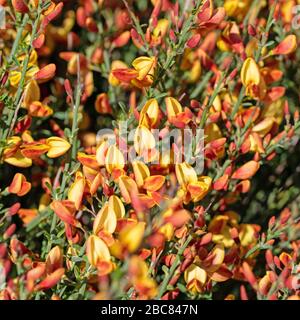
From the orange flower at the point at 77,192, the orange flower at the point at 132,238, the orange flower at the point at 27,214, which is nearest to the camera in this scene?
the orange flower at the point at 132,238

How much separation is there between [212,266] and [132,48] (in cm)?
67

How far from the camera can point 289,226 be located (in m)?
1.21

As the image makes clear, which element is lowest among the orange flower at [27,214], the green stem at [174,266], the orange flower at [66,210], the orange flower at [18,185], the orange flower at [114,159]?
the orange flower at [27,214]

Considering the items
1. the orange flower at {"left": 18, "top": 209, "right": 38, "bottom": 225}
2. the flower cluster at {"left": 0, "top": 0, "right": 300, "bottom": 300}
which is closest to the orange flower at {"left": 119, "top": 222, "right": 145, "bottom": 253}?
the flower cluster at {"left": 0, "top": 0, "right": 300, "bottom": 300}

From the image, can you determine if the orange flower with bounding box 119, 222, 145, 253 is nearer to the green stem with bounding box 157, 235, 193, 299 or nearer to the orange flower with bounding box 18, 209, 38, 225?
the green stem with bounding box 157, 235, 193, 299

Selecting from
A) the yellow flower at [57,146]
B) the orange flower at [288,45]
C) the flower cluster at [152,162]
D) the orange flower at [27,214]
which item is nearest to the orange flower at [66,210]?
the flower cluster at [152,162]

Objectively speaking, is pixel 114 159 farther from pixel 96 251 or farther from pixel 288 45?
pixel 288 45

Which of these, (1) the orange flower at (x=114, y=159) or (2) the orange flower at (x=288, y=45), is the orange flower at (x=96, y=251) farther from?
(2) the orange flower at (x=288, y=45)

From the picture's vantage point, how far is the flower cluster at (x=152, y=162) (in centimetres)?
102

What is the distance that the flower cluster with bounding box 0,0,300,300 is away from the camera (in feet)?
3.35

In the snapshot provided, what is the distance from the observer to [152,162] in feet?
3.72

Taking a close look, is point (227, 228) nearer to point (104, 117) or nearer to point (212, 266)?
point (212, 266)

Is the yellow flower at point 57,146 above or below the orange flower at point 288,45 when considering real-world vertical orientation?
below

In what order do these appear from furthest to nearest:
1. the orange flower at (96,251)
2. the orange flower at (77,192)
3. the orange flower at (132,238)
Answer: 1. the orange flower at (77,192)
2. the orange flower at (96,251)
3. the orange flower at (132,238)
